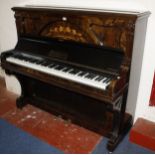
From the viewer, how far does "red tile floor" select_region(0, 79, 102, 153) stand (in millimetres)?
2100

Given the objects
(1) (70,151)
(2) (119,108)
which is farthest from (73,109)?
(2) (119,108)

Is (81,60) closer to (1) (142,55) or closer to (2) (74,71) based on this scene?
(2) (74,71)

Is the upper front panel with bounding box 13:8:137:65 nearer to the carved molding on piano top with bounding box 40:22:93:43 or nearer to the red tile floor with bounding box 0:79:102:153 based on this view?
the carved molding on piano top with bounding box 40:22:93:43

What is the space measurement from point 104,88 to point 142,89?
662 millimetres

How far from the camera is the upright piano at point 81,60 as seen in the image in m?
1.69

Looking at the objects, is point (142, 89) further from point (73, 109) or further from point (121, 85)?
point (73, 109)

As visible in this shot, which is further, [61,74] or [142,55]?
[142,55]

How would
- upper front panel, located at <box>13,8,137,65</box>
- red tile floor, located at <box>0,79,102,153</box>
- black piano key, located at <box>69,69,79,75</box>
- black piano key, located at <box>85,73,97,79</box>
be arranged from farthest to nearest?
red tile floor, located at <box>0,79,102,153</box>
black piano key, located at <box>69,69,79,75</box>
black piano key, located at <box>85,73,97,79</box>
upper front panel, located at <box>13,8,137,65</box>

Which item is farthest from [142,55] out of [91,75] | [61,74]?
[61,74]

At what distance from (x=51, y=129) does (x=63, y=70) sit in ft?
2.50

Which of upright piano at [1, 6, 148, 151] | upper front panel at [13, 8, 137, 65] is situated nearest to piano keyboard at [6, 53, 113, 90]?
upright piano at [1, 6, 148, 151]

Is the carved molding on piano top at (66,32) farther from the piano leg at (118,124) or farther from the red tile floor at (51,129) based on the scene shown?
the red tile floor at (51,129)

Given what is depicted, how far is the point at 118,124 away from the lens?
2.02m

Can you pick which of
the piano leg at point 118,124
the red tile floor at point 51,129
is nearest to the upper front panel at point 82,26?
the piano leg at point 118,124
